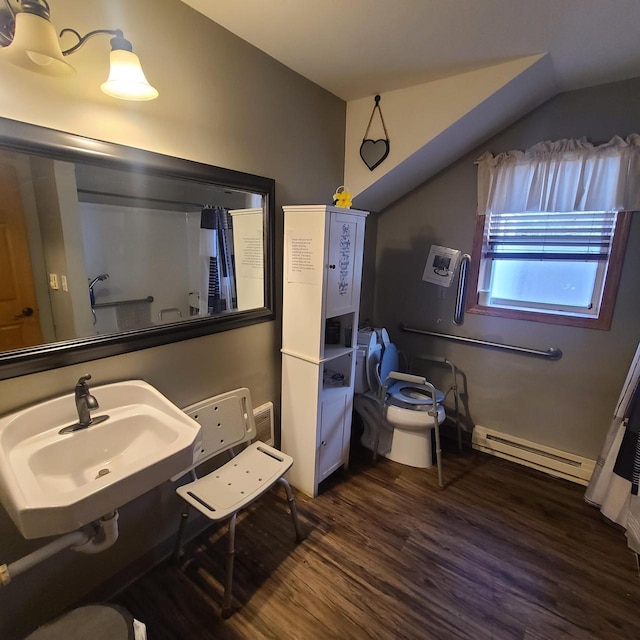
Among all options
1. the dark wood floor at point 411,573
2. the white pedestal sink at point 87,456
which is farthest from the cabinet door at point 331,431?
the white pedestal sink at point 87,456

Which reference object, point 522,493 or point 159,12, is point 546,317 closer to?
point 522,493

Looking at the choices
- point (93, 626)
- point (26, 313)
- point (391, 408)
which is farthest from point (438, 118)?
point (93, 626)

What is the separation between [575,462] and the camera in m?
2.15

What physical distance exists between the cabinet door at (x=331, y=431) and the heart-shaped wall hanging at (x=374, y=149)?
4.73 ft

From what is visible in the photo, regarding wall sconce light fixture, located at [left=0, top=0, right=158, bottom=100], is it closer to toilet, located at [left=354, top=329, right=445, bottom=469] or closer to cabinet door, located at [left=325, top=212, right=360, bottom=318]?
cabinet door, located at [left=325, top=212, right=360, bottom=318]

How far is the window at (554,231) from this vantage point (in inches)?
73.4

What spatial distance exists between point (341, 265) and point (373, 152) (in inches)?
32.5

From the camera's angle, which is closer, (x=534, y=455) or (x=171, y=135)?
(x=171, y=135)

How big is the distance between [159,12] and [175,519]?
2.12m

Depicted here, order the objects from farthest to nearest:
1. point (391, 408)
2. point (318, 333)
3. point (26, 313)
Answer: point (391, 408), point (318, 333), point (26, 313)

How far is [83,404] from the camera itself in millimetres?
1124

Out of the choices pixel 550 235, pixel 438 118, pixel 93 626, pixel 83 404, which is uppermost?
pixel 438 118

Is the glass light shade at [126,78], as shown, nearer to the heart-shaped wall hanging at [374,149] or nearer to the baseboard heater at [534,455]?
the heart-shaped wall hanging at [374,149]

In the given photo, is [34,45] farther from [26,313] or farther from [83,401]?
[83,401]
